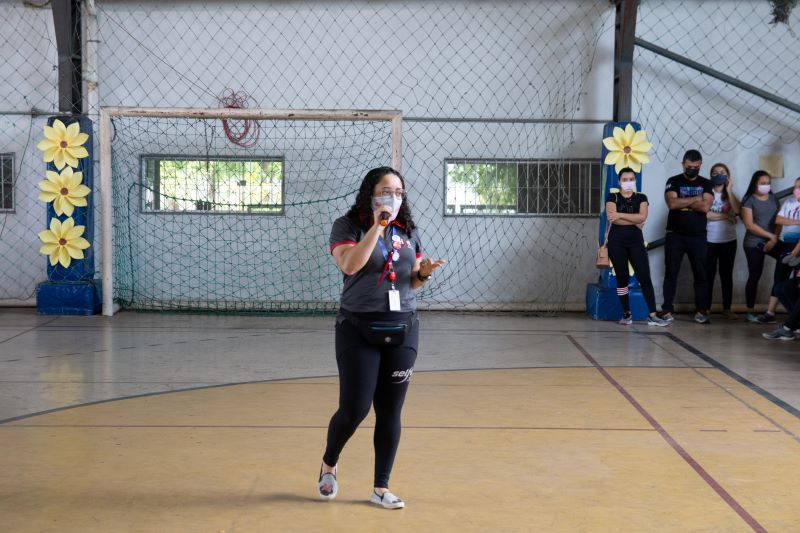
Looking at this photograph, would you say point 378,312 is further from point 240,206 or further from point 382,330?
point 240,206

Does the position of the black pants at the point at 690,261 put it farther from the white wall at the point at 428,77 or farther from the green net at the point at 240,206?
the green net at the point at 240,206

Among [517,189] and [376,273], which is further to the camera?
[517,189]

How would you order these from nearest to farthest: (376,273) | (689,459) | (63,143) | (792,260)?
(376,273), (689,459), (792,260), (63,143)

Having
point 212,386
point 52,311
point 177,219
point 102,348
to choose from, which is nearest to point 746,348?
point 212,386

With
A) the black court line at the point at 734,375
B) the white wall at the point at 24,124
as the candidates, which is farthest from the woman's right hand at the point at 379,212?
the white wall at the point at 24,124

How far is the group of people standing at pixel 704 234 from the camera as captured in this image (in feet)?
34.4

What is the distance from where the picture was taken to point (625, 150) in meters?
10.9

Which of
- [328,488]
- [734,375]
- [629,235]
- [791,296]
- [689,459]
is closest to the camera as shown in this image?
[328,488]

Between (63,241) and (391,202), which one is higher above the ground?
(391,202)

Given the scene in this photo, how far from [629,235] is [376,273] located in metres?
6.79

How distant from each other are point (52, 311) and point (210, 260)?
1.95 m

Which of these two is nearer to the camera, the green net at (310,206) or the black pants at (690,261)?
the black pants at (690,261)

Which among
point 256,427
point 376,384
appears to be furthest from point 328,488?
point 256,427

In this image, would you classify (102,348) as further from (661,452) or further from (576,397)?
A: (661,452)
